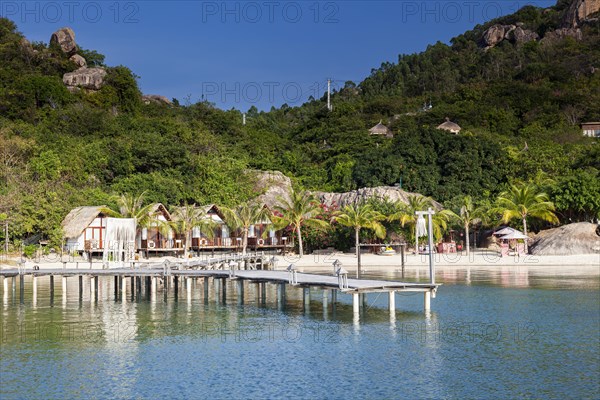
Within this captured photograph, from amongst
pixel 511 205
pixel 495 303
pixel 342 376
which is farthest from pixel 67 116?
pixel 342 376

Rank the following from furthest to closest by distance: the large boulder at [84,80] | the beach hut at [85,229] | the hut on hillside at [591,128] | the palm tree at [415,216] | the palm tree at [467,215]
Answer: the hut on hillside at [591,128] → the large boulder at [84,80] → the palm tree at [467,215] → the palm tree at [415,216] → the beach hut at [85,229]

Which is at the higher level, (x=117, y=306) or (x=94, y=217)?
(x=94, y=217)

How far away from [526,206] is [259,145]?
28.2m

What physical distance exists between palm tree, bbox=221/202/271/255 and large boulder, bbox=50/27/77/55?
43.1 meters

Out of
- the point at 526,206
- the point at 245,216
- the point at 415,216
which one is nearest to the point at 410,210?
the point at 415,216

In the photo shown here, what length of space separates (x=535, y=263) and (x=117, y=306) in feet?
82.1

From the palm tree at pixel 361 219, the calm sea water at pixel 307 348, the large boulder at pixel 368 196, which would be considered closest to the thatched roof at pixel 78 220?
the calm sea water at pixel 307 348

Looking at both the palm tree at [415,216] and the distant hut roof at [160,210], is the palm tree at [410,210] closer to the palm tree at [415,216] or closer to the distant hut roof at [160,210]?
the palm tree at [415,216]

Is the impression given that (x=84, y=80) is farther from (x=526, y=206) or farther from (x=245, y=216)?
(x=526, y=206)

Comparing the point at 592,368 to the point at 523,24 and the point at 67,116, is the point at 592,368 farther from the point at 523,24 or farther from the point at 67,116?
the point at 523,24

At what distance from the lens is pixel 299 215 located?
4750cm

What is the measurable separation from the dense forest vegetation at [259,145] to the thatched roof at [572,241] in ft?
6.55

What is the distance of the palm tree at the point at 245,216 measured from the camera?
158ft

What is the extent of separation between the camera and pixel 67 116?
64.1 metres
